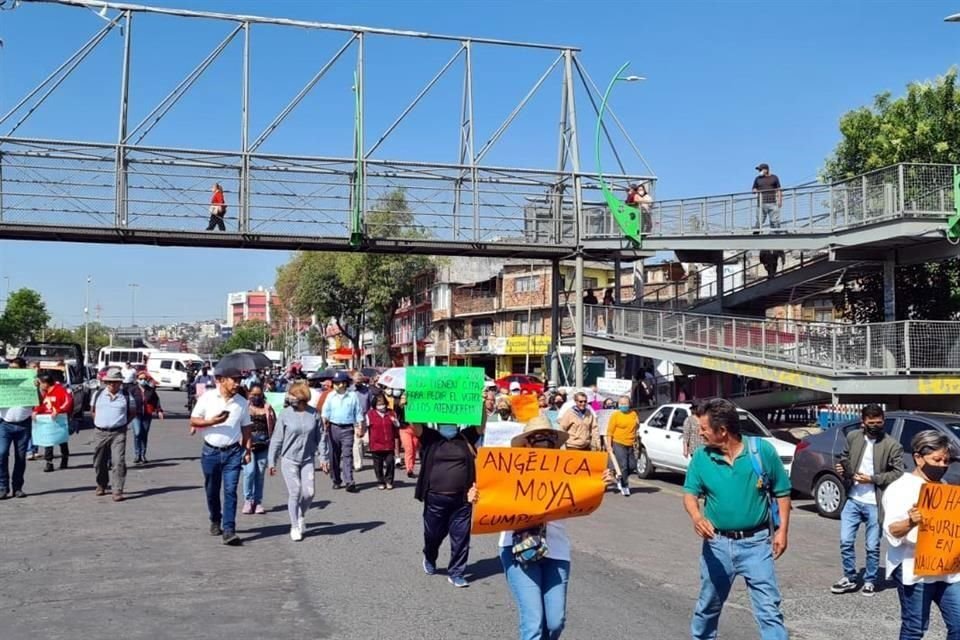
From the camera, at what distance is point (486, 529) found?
6195 millimetres

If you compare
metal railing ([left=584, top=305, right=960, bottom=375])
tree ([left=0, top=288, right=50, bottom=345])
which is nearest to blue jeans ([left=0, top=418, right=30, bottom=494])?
metal railing ([left=584, top=305, right=960, bottom=375])

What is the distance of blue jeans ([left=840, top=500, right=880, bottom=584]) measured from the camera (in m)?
9.28

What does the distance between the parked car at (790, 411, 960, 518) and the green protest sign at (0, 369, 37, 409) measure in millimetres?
11310

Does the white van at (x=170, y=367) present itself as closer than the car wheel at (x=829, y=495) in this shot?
No

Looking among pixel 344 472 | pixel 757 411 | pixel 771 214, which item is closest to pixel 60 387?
pixel 344 472

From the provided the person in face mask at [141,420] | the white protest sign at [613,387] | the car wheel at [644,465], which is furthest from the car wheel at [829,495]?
the person in face mask at [141,420]

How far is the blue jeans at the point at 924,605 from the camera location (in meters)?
5.90

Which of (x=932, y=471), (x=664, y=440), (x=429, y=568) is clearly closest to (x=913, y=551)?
(x=932, y=471)

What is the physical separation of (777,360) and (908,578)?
1900 centimetres

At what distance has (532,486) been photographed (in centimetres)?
623

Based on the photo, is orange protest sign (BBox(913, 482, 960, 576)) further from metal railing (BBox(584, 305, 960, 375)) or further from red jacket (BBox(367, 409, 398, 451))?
metal railing (BBox(584, 305, 960, 375))

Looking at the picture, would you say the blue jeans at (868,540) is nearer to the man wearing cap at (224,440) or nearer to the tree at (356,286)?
the man wearing cap at (224,440)

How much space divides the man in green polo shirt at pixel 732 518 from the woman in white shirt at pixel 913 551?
2.35 feet

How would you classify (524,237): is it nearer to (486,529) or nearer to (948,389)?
(948,389)
